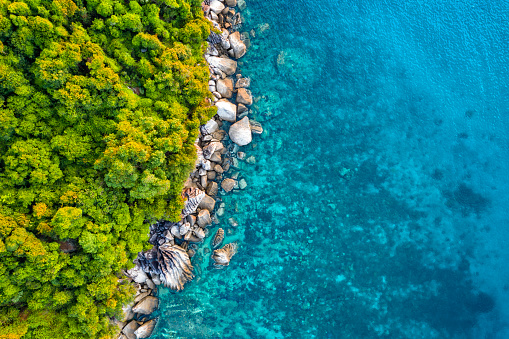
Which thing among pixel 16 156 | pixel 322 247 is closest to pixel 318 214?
pixel 322 247

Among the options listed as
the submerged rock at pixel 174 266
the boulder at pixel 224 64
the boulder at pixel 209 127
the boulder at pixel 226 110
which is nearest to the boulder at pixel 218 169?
the boulder at pixel 209 127

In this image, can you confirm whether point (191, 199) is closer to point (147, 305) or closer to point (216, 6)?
point (147, 305)

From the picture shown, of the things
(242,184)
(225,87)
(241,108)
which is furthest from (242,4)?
(242,184)

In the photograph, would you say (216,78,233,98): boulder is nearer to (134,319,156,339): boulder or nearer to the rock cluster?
the rock cluster

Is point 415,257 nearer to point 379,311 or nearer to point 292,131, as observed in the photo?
point 379,311

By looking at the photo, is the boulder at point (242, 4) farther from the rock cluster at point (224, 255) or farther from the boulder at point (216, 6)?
the rock cluster at point (224, 255)

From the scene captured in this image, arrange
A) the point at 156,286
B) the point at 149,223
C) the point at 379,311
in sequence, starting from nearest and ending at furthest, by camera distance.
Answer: the point at 149,223 → the point at 156,286 → the point at 379,311

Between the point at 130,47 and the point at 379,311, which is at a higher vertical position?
the point at 130,47
